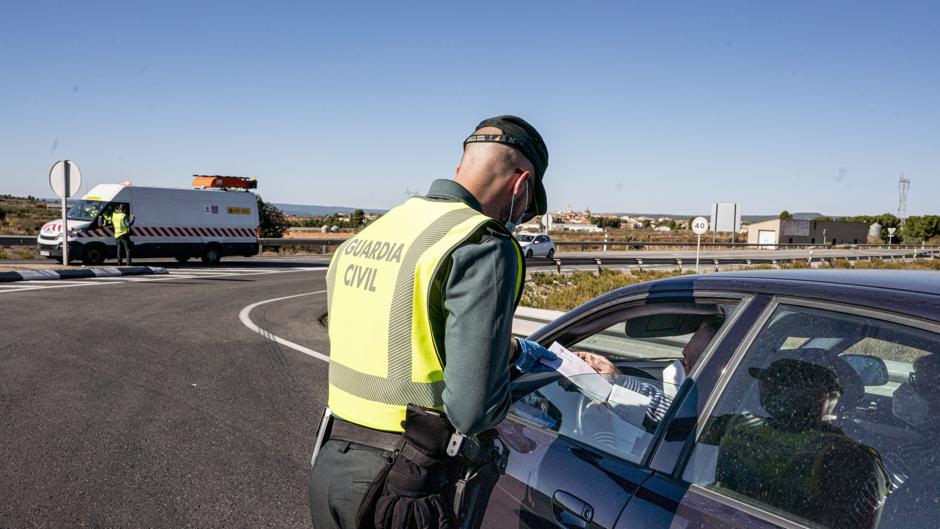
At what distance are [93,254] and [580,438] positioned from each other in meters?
20.5

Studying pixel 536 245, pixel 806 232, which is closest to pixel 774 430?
pixel 536 245

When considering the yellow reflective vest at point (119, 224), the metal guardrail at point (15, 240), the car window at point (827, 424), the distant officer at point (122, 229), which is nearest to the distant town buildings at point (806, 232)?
the distant officer at point (122, 229)

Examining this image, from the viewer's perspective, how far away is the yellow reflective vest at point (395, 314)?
1732 millimetres

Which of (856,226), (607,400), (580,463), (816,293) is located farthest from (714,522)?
(856,226)

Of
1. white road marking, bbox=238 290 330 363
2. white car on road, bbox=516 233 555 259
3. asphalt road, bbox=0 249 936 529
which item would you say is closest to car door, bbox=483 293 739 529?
asphalt road, bbox=0 249 936 529

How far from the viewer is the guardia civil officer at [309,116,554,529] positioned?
5.43ft

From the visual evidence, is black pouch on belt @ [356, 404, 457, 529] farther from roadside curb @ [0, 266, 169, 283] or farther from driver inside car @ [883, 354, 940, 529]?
roadside curb @ [0, 266, 169, 283]

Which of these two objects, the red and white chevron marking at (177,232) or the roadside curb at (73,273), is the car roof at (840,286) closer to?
the roadside curb at (73,273)

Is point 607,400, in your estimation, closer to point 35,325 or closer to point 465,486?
point 465,486

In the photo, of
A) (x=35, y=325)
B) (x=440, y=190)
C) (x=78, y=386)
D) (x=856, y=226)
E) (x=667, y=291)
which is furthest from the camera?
(x=856, y=226)

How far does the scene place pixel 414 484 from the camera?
173 cm

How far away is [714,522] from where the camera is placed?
165 cm

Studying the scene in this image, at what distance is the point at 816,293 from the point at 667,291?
58 cm

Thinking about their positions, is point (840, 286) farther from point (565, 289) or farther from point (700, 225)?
point (700, 225)
